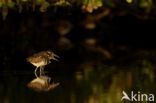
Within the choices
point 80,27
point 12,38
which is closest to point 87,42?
point 80,27

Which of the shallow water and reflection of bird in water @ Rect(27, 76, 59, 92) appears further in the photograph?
reflection of bird in water @ Rect(27, 76, 59, 92)

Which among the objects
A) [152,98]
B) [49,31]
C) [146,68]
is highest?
[49,31]

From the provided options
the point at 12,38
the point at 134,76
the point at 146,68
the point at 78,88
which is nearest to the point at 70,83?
the point at 78,88

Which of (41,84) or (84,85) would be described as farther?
(84,85)

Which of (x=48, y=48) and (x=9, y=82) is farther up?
(x=48, y=48)

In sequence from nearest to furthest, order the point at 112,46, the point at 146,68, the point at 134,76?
the point at 134,76, the point at 146,68, the point at 112,46

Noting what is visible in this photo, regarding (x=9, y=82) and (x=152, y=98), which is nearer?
(x=152, y=98)

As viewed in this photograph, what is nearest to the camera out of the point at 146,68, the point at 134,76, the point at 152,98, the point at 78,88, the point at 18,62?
the point at 152,98

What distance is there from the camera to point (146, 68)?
12266 mm

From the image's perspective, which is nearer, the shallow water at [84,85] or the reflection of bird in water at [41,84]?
the shallow water at [84,85]

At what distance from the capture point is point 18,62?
13.1 meters

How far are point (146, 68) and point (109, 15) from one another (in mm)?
1567

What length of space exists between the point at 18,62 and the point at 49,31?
984mm

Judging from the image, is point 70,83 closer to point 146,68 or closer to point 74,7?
point 146,68
